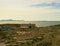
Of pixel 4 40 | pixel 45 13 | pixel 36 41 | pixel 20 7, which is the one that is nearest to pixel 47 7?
pixel 45 13

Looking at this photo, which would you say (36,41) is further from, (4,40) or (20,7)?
(20,7)

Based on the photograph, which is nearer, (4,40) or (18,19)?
(4,40)

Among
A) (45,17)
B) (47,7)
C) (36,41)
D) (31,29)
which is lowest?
(36,41)

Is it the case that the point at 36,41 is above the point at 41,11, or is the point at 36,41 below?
below

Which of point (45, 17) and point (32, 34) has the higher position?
point (45, 17)

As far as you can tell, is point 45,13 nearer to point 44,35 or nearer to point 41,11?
point 41,11

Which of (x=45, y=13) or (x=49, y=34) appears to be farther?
(x=45, y=13)

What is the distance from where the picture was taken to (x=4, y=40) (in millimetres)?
2941

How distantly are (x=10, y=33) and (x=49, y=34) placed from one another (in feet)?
2.77

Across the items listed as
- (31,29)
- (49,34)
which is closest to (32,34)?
(31,29)

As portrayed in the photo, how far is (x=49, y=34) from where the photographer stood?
3.01 meters

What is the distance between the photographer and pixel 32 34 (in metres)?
3.03

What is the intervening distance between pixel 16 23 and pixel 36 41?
0.61 meters

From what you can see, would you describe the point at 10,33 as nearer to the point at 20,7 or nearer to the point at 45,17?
the point at 20,7
